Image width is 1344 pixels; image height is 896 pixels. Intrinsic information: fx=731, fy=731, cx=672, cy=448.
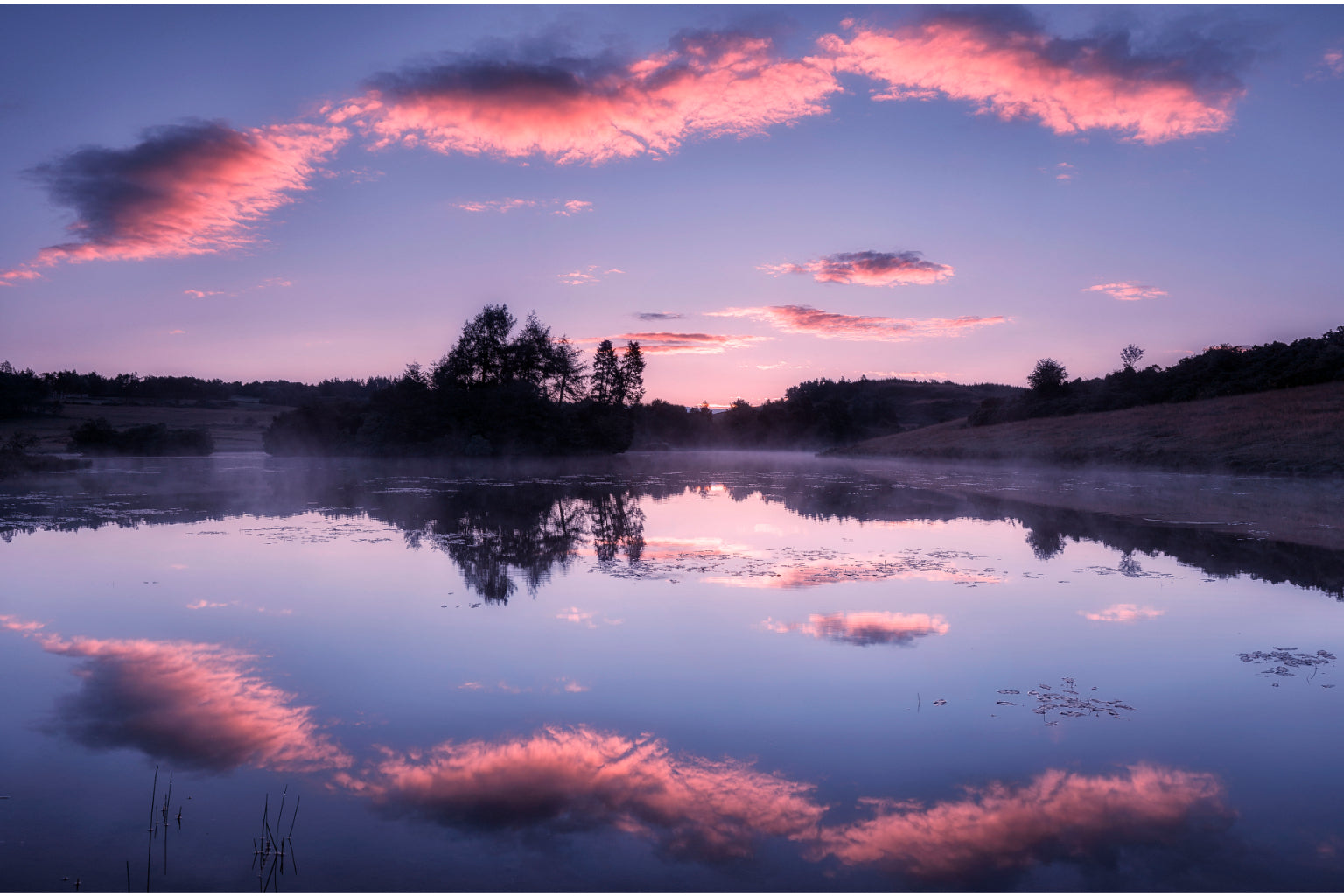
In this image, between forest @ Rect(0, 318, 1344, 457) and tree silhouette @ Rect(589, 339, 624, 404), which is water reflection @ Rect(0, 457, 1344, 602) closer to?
forest @ Rect(0, 318, 1344, 457)

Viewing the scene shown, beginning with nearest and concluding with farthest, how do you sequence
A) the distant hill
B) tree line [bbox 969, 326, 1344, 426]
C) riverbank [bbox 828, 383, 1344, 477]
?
riverbank [bbox 828, 383, 1344, 477] → tree line [bbox 969, 326, 1344, 426] → the distant hill

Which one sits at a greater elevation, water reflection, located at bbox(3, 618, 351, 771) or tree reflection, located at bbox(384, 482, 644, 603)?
tree reflection, located at bbox(384, 482, 644, 603)

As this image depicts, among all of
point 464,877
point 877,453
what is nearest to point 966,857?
point 464,877

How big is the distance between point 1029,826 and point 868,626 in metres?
3.57

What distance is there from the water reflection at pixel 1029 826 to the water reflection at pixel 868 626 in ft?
Answer: 8.72

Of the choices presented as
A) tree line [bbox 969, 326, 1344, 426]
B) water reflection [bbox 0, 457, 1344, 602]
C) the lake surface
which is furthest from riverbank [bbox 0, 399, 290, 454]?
tree line [bbox 969, 326, 1344, 426]

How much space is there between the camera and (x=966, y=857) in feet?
11.2

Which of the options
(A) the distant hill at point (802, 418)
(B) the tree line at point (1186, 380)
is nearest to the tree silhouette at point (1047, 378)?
(B) the tree line at point (1186, 380)

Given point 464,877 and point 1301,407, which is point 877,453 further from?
point 464,877

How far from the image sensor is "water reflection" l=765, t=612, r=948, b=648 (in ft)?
22.3

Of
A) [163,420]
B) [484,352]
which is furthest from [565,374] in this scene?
[163,420]

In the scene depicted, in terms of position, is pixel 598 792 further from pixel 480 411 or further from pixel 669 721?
pixel 480 411

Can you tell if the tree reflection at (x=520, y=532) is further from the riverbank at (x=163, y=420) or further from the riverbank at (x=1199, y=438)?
the riverbank at (x=163, y=420)

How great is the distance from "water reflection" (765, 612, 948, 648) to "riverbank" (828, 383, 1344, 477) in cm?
2588
